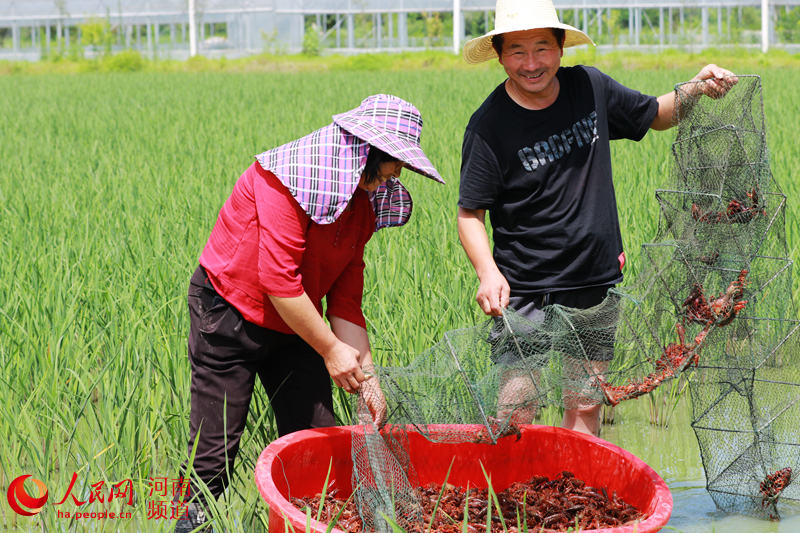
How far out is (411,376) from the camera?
5.41ft

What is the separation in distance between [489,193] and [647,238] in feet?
4.88

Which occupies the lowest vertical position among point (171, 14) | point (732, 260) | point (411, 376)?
point (411, 376)

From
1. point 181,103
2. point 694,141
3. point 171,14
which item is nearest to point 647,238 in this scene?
point 694,141

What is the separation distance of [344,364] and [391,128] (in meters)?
0.41

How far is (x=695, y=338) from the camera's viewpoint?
5.45 ft

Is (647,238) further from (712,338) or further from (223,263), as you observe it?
(223,263)

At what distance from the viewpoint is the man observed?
1.80 metres

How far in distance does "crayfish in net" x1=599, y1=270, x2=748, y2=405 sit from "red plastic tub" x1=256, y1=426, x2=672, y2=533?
107 mm

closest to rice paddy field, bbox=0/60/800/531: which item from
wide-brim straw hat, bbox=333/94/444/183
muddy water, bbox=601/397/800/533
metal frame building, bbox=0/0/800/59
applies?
muddy water, bbox=601/397/800/533

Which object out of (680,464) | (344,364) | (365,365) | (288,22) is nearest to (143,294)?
(365,365)

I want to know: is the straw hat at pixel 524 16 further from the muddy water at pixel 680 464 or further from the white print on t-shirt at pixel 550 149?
the muddy water at pixel 680 464

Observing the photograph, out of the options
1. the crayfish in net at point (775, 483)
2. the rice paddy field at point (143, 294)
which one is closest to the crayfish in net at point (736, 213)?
the rice paddy field at point (143, 294)

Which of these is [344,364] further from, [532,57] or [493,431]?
[532,57]

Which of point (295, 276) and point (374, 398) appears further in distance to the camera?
point (374, 398)
